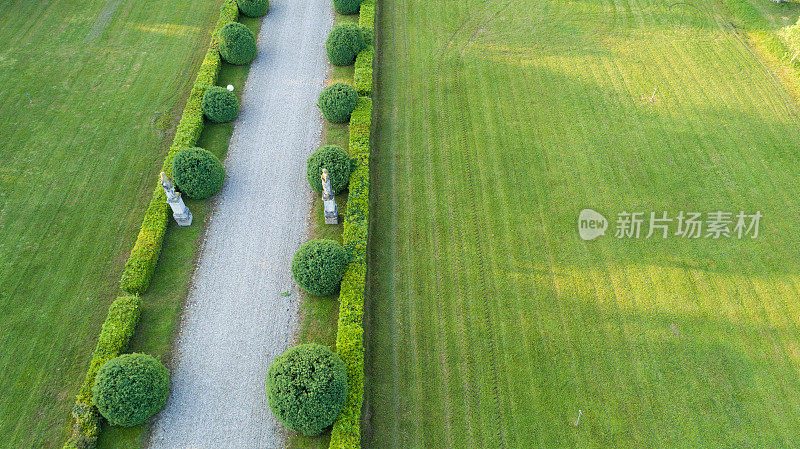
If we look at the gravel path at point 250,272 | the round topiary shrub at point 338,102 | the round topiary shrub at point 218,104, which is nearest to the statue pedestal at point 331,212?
the gravel path at point 250,272

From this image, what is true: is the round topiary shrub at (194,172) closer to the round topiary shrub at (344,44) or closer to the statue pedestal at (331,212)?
the statue pedestal at (331,212)

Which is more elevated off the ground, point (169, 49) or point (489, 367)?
point (169, 49)

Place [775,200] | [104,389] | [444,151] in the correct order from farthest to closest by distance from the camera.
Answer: [444,151]
[775,200]
[104,389]

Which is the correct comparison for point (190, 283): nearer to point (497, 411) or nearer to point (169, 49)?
point (497, 411)

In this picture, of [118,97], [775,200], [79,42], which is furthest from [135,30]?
[775,200]

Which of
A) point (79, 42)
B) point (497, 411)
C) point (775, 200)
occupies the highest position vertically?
point (79, 42)

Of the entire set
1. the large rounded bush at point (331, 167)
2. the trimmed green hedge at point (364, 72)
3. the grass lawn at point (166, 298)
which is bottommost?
the grass lawn at point (166, 298)

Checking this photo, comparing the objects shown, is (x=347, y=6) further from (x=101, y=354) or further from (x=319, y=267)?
(x=101, y=354)
